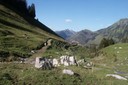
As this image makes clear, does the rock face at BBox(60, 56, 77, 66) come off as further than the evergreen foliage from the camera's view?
No

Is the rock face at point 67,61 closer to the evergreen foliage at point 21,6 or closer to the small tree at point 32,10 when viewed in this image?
the evergreen foliage at point 21,6

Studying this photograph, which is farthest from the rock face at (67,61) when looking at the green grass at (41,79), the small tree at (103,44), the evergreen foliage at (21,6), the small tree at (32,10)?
the small tree at (32,10)

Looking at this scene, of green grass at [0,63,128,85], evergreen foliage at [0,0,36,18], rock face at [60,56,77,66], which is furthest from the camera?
evergreen foliage at [0,0,36,18]

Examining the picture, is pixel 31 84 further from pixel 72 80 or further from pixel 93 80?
pixel 93 80

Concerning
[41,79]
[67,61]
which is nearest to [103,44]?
[67,61]

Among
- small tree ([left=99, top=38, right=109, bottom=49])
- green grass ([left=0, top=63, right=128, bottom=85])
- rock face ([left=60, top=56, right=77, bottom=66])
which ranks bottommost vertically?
green grass ([left=0, top=63, right=128, bottom=85])

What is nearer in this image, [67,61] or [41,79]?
[41,79]

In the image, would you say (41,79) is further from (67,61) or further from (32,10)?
(32,10)

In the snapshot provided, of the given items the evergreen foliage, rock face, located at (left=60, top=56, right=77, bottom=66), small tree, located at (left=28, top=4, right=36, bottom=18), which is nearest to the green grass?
rock face, located at (left=60, top=56, right=77, bottom=66)

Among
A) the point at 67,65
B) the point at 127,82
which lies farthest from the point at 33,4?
the point at 127,82

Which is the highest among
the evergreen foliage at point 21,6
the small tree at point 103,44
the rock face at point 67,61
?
the evergreen foliage at point 21,6

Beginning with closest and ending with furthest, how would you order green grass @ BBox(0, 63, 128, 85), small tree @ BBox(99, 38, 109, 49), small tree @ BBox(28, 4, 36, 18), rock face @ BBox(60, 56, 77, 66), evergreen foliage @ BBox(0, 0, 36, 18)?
green grass @ BBox(0, 63, 128, 85) < rock face @ BBox(60, 56, 77, 66) < small tree @ BBox(99, 38, 109, 49) < evergreen foliage @ BBox(0, 0, 36, 18) < small tree @ BBox(28, 4, 36, 18)

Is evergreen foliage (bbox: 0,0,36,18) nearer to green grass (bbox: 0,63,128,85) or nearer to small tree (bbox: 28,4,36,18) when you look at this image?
small tree (bbox: 28,4,36,18)

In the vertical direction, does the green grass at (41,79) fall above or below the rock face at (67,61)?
below
